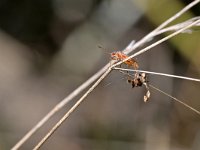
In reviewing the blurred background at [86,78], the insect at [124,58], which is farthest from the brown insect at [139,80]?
the blurred background at [86,78]

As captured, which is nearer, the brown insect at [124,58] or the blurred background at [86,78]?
the brown insect at [124,58]

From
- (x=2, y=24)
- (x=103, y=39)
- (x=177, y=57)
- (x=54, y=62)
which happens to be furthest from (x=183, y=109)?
(x=2, y=24)

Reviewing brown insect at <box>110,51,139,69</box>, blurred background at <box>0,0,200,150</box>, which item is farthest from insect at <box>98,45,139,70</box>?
blurred background at <box>0,0,200,150</box>

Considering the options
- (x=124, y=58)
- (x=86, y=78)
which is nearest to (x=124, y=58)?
(x=124, y=58)

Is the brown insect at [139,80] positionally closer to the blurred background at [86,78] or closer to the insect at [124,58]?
the insect at [124,58]

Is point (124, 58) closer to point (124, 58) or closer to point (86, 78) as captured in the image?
point (124, 58)

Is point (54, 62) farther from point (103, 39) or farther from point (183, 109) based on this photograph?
point (183, 109)

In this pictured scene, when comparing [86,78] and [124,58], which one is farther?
[86,78]

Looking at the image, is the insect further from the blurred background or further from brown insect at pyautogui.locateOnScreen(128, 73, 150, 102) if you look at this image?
the blurred background
